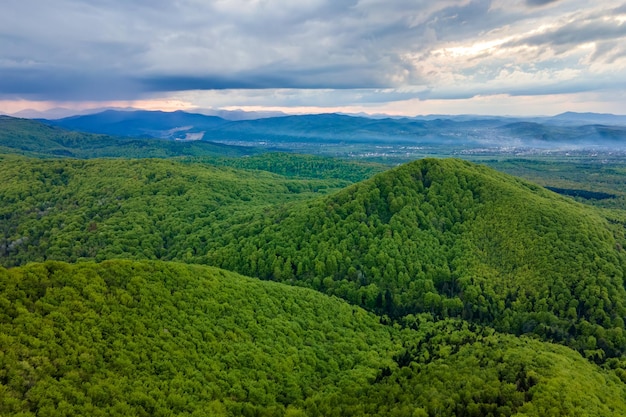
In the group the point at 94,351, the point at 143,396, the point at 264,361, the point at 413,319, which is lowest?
the point at 413,319

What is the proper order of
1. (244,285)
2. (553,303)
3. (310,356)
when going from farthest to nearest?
1. (553,303)
2. (244,285)
3. (310,356)

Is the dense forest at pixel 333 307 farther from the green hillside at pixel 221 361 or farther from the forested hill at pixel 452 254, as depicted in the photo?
the forested hill at pixel 452 254

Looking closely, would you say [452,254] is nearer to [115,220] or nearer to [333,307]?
[333,307]

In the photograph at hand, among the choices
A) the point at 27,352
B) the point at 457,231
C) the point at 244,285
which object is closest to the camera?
the point at 27,352

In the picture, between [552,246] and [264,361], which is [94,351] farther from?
[552,246]

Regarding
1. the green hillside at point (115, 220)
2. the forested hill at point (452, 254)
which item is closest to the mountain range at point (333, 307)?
the forested hill at point (452, 254)

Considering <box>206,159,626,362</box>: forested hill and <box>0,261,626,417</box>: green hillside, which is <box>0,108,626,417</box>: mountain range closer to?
<box>0,261,626,417</box>: green hillside

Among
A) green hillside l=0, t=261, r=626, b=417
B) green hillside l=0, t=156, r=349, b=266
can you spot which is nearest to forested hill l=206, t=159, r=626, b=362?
green hillside l=0, t=261, r=626, b=417

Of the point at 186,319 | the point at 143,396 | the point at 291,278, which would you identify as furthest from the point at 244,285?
the point at 143,396
